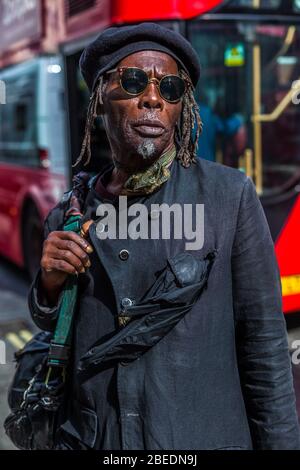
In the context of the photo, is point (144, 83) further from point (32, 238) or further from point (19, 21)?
point (19, 21)

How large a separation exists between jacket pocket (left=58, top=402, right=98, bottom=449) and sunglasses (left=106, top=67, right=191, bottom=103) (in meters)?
0.80

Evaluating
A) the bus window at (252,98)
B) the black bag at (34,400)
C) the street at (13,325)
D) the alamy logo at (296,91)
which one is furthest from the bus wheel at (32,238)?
the black bag at (34,400)

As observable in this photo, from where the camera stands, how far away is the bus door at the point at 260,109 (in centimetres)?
493

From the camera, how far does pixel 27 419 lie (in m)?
1.91

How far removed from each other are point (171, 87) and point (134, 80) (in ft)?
0.31

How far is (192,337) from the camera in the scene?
1.60 meters

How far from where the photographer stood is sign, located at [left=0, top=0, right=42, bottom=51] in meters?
6.74

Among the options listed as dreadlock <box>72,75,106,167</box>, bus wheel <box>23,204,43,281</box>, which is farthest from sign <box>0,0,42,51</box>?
dreadlock <box>72,75,106,167</box>

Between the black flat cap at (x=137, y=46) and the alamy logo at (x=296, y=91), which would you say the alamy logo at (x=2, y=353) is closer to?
the alamy logo at (x=296, y=91)

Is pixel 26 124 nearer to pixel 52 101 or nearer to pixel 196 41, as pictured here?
pixel 52 101

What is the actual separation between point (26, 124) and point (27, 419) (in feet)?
18.0

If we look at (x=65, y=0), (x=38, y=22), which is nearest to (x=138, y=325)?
(x=65, y=0)

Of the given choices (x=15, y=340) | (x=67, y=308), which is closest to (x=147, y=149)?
(x=67, y=308)

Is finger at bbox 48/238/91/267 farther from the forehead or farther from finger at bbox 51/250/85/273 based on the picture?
the forehead
